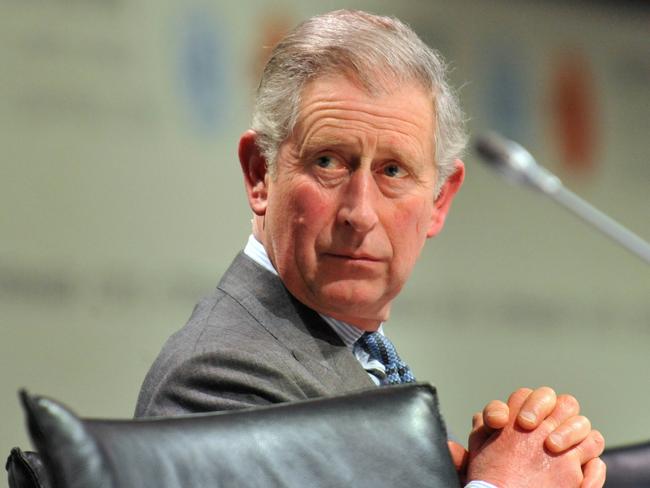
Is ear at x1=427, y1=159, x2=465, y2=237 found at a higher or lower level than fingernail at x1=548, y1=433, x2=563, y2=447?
higher

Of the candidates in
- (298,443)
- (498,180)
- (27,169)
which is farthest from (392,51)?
(498,180)

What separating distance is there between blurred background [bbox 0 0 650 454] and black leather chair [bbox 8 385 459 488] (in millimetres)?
2558

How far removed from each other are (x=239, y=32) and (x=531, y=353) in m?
1.90

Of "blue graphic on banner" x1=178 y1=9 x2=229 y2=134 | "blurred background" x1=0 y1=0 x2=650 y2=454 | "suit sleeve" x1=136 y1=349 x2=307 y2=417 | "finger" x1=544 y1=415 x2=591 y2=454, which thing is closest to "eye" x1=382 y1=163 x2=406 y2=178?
→ "suit sleeve" x1=136 y1=349 x2=307 y2=417

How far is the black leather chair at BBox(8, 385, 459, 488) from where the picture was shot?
5.11ft

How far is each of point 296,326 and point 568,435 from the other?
1.69ft

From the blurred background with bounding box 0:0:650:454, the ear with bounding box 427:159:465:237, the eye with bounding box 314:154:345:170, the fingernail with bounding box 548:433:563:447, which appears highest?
the eye with bounding box 314:154:345:170

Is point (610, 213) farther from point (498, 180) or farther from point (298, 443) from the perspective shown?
point (298, 443)

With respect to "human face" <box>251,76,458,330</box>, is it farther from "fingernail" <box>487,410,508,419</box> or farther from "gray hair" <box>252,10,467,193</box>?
"fingernail" <box>487,410,508,419</box>

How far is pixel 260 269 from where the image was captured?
2.38m

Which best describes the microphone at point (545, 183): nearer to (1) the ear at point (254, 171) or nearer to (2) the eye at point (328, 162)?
(1) the ear at point (254, 171)

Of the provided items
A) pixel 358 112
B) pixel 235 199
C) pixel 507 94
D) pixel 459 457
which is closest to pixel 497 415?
pixel 459 457

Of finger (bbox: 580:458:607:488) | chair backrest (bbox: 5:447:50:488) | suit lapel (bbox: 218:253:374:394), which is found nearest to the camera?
chair backrest (bbox: 5:447:50:488)

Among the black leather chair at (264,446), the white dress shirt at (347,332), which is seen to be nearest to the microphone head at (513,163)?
the white dress shirt at (347,332)
